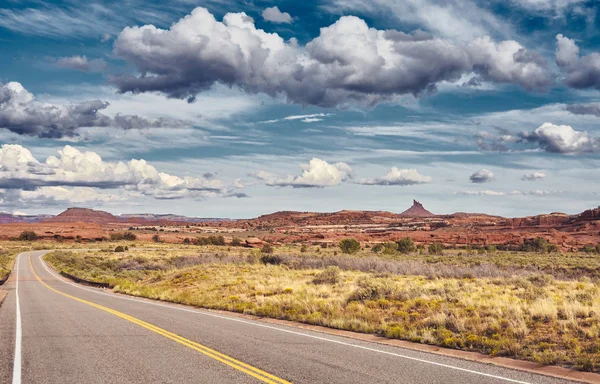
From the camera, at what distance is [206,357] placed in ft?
33.2

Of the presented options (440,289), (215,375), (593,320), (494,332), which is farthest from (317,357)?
(440,289)

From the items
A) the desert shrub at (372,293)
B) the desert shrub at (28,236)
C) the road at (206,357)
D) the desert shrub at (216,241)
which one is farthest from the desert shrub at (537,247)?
the desert shrub at (28,236)

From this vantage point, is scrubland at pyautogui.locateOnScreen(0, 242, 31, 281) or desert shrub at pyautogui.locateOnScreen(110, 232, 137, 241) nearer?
scrubland at pyautogui.locateOnScreen(0, 242, 31, 281)

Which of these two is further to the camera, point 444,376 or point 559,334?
point 559,334

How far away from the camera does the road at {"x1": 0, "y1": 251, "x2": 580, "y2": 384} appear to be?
27.9 ft

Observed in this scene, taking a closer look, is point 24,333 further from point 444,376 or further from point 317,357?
point 444,376

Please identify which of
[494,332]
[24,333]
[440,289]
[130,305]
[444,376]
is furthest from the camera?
[130,305]

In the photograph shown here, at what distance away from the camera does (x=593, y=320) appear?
12500mm

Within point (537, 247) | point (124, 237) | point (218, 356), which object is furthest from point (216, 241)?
point (218, 356)

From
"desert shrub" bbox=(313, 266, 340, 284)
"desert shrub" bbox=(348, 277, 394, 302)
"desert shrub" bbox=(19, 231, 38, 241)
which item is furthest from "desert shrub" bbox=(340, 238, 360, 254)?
"desert shrub" bbox=(19, 231, 38, 241)

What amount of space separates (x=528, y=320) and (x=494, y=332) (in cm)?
140

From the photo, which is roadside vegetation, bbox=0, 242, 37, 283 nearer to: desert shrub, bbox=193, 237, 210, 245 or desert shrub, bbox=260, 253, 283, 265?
desert shrub, bbox=260, 253, 283, 265

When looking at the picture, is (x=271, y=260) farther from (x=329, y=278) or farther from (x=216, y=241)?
(x=216, y=241)

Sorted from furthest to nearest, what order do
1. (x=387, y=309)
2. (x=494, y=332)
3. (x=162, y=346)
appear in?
(x=387, y=309) < (x=494, y=332) < (x=162, y=346)
